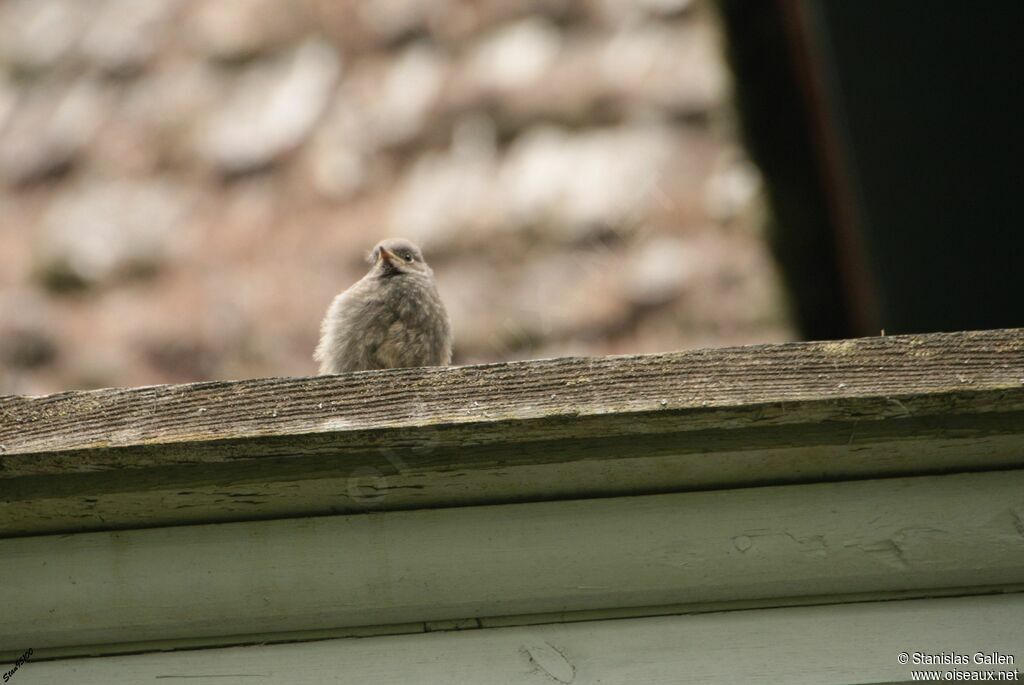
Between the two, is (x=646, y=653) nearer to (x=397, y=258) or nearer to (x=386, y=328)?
(x=386, y=328)

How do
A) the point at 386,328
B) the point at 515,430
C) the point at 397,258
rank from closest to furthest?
the point at 515,430, the point at 386,328, the point at 397,258

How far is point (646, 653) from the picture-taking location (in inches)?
→ 62.2

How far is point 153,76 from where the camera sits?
4414 millimetres

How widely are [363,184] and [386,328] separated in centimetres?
110

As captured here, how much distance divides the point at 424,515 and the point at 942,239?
3.72m

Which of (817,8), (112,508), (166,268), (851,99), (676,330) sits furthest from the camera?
(851,99)

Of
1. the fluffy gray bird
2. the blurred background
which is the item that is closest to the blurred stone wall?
the blurred background

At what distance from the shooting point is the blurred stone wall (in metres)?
3.16

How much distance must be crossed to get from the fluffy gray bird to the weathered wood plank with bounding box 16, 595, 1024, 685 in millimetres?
957

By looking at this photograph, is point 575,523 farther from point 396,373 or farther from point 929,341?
point 929,341

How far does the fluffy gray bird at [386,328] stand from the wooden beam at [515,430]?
93cm

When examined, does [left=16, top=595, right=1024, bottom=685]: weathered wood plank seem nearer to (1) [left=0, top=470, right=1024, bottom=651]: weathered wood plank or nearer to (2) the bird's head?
(1) [left=0, top=470, right=1024, bottom=651]: weathered wood plank

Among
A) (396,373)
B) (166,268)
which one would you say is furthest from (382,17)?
(396,373)

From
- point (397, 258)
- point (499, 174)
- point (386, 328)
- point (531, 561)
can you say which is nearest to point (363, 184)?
point (499, 174)
